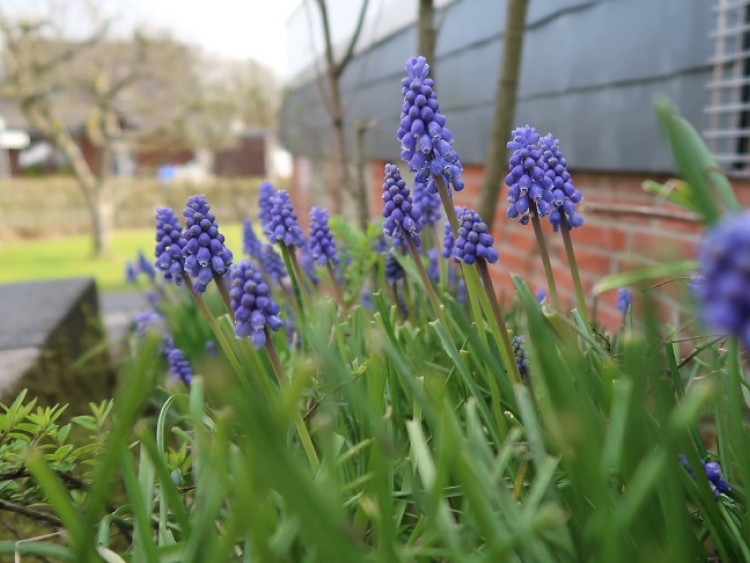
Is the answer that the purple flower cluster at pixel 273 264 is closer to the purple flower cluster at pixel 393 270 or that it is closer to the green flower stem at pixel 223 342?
the purple flower cluster at pixel 393 270

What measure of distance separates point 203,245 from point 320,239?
0.49m

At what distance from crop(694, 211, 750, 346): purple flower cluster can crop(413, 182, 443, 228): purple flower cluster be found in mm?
1262

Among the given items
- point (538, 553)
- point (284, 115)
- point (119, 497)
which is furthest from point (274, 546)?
point (284, 115)

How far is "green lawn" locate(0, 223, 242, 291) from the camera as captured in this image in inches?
539

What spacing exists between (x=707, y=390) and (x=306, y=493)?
30 centimetres

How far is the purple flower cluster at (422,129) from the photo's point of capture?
3.27ft

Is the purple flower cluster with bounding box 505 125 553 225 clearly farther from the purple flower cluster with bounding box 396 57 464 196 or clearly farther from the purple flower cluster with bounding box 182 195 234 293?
the purple flower cluster with bounding box 182 195 234 293

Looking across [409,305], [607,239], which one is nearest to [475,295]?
[409,305]

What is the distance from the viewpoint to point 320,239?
4.92 ft

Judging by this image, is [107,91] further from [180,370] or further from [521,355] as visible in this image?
[521,355]

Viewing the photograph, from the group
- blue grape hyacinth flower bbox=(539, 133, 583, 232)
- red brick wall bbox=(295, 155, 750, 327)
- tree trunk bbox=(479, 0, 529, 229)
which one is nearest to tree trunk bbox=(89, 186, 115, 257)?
red brick wall bbox=(295, 155, 750, 327)

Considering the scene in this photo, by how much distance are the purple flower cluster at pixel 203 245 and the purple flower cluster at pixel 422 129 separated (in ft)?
0.96

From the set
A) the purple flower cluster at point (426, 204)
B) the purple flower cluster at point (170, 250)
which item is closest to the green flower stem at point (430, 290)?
the purple flower cluster at point (170, 250)

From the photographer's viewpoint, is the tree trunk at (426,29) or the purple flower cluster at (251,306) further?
the tree trunk at (426,29)
